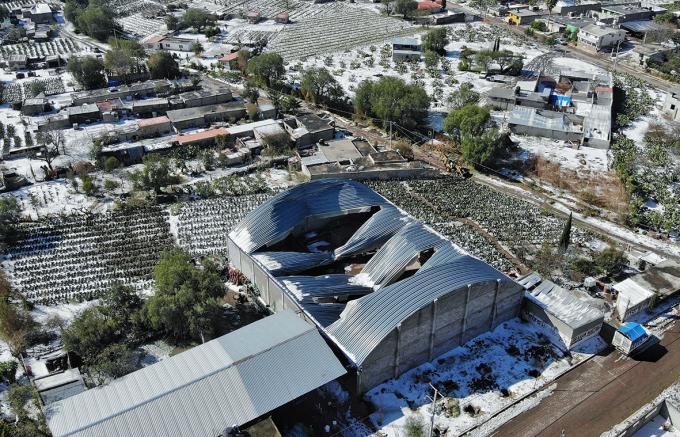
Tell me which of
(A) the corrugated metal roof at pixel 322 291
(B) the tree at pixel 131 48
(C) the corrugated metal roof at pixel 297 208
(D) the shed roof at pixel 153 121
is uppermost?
(B) the tree at pixel 131 48

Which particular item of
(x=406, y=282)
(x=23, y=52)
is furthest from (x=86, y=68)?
(x=406, y=282)

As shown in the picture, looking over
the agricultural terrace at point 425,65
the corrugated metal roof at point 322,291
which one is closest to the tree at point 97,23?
the agricultural terrace at point 425,65

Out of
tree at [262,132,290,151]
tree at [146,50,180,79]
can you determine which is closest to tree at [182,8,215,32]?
tree at [146,50,180,79]

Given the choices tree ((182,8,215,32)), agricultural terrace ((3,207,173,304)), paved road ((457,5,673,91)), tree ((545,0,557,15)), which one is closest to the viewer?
agricultural terrace ((3,207,173,304))

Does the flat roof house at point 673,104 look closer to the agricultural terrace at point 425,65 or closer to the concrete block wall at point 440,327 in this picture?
the agricultural terrace at point 425,65

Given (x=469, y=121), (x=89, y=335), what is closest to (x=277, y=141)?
(x=469, y=121)

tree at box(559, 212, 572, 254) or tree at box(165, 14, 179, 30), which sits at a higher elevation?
tree at box(165, 14, 179, 30)

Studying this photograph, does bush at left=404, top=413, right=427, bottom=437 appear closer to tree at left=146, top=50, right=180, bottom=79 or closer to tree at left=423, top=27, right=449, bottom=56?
tree at left=146, top=50, right=180, bottom=79
